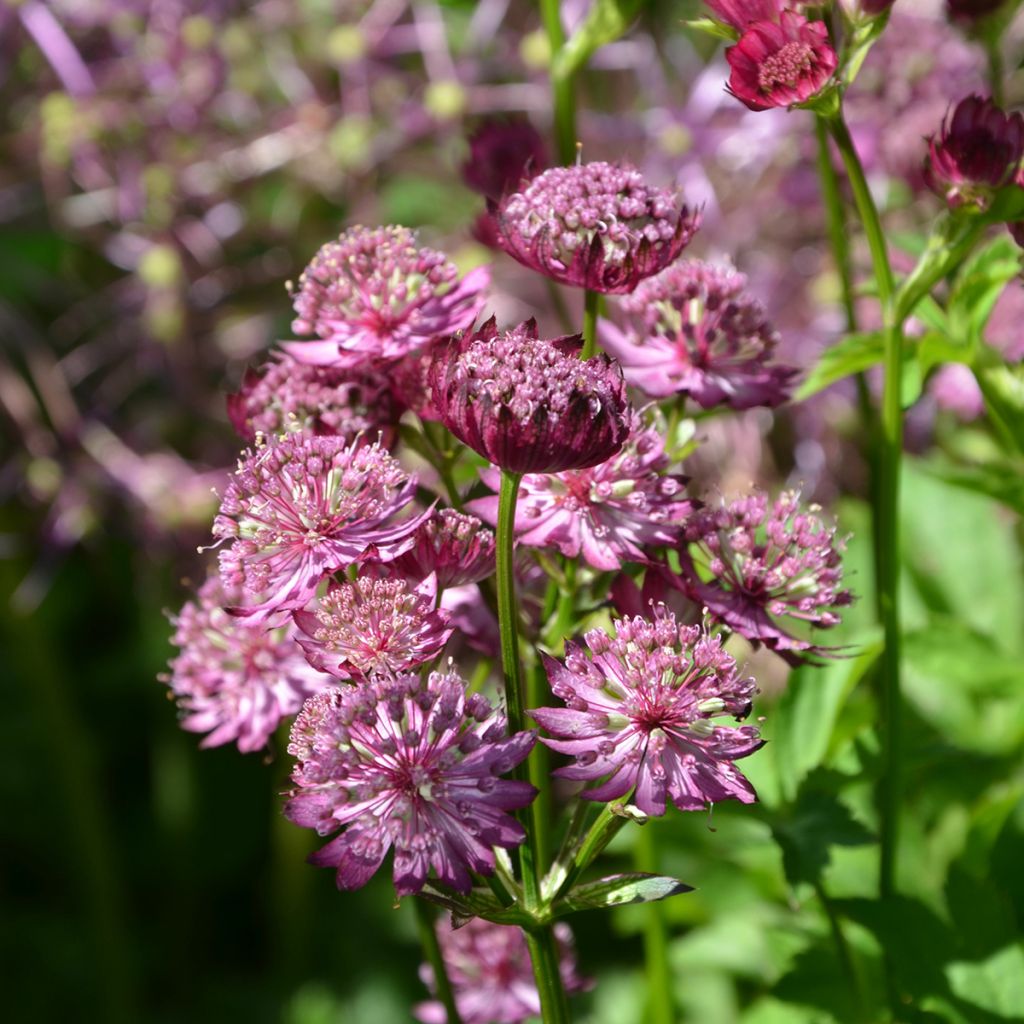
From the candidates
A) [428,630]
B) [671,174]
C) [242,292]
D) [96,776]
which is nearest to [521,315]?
[671,174]

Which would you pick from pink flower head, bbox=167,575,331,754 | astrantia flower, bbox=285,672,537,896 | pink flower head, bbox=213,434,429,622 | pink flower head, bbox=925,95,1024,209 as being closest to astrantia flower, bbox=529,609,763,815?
astrantia flower, bbox=285,672,537,896

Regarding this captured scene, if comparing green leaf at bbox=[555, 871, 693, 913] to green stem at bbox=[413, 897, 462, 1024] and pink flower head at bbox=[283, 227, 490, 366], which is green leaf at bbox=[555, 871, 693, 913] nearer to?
green stem at bbox=[413, 897, 462, 1024]

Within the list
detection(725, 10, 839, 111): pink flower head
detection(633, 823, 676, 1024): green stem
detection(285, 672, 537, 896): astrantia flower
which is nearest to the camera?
detection(285, 672, 537, 896): astrantia flower

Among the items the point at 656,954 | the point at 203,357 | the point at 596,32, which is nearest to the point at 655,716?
the point at 656,954

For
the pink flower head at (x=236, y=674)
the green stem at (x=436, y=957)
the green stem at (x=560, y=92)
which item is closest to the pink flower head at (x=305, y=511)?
the pink flower head at (x=236, y=674)

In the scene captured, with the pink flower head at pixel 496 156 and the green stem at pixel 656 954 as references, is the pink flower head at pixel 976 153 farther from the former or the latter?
the green stem at pixel 656 954

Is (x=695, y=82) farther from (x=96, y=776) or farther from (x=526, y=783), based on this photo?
(x=526, y=783)
